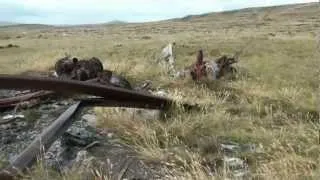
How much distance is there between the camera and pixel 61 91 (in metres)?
6.12

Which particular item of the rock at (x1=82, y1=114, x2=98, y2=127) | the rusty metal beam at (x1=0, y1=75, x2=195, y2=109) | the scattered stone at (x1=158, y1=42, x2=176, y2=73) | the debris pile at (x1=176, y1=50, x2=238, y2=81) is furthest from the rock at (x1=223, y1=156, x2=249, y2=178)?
the scattered stone at (x1=158, y1=42, x2=176, y2=73)

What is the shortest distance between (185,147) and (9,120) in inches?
107

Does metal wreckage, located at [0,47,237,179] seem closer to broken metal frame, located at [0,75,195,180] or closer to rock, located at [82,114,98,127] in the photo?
broken metal frame, located at [0,75,195,180]

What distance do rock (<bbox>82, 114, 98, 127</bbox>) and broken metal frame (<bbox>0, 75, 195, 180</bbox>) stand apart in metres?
0.33

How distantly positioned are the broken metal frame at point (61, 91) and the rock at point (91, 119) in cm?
33

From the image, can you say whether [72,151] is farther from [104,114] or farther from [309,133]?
[309,133]

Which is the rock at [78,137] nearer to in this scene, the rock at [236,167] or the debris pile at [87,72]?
the rock at [236,167]

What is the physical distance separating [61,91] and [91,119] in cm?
102

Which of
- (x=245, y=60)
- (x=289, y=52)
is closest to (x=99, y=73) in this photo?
(x=245, y=60)

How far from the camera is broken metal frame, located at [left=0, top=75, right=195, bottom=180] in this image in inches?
187

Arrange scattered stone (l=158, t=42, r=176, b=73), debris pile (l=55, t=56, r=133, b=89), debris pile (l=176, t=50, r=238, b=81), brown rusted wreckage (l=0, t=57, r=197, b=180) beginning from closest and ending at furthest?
brown rusted wreckage (l=0, t=57, r=197, b=180)
debris pile (l=55, t=56, r=133, b=89)
debris pile (l=176, t=50, r=238, b=81)
scattered stone (l=158, t=42, r=176, b=73)

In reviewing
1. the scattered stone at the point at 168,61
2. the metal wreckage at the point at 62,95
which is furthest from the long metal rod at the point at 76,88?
the scattered stone at the point at 168,61

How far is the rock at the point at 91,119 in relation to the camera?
6.79 m

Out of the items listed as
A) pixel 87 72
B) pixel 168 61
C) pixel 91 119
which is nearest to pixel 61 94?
pixel 91 119
